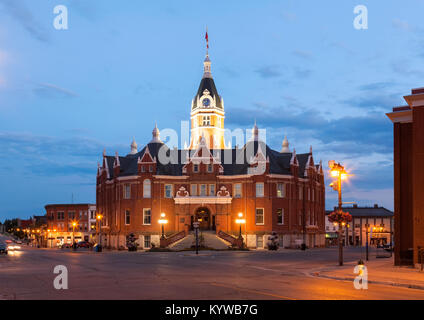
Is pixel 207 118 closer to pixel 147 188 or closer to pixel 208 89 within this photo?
pixel 208 89

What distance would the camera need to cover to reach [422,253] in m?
30.7

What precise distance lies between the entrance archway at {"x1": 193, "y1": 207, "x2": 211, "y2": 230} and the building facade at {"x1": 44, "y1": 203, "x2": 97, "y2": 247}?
183ft

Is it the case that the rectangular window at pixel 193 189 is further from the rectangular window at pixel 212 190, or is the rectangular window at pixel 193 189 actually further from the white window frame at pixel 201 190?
the rectangular window at pixel 212 190

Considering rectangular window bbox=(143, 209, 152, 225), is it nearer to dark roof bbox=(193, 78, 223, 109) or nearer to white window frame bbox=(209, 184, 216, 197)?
white window frame bbox=(209, 184, 216, 197)

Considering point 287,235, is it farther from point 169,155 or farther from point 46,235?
point 46,235

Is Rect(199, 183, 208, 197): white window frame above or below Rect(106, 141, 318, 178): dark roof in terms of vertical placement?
below

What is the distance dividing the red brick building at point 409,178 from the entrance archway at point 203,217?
1841 inches

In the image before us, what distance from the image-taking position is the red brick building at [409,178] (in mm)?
31859

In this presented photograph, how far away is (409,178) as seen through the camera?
3491 cm

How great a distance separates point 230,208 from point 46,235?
70840mm

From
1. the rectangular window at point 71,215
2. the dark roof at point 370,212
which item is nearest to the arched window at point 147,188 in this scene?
the rectangular window at point 71,215

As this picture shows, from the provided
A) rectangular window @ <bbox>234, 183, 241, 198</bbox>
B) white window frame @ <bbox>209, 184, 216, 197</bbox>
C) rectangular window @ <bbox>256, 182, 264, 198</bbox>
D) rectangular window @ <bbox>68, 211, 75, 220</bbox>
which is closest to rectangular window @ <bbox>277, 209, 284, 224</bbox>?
rectangular window @ <bbox>256, 182, 264, 198</bbox>

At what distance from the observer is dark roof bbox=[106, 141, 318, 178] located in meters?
79.8
